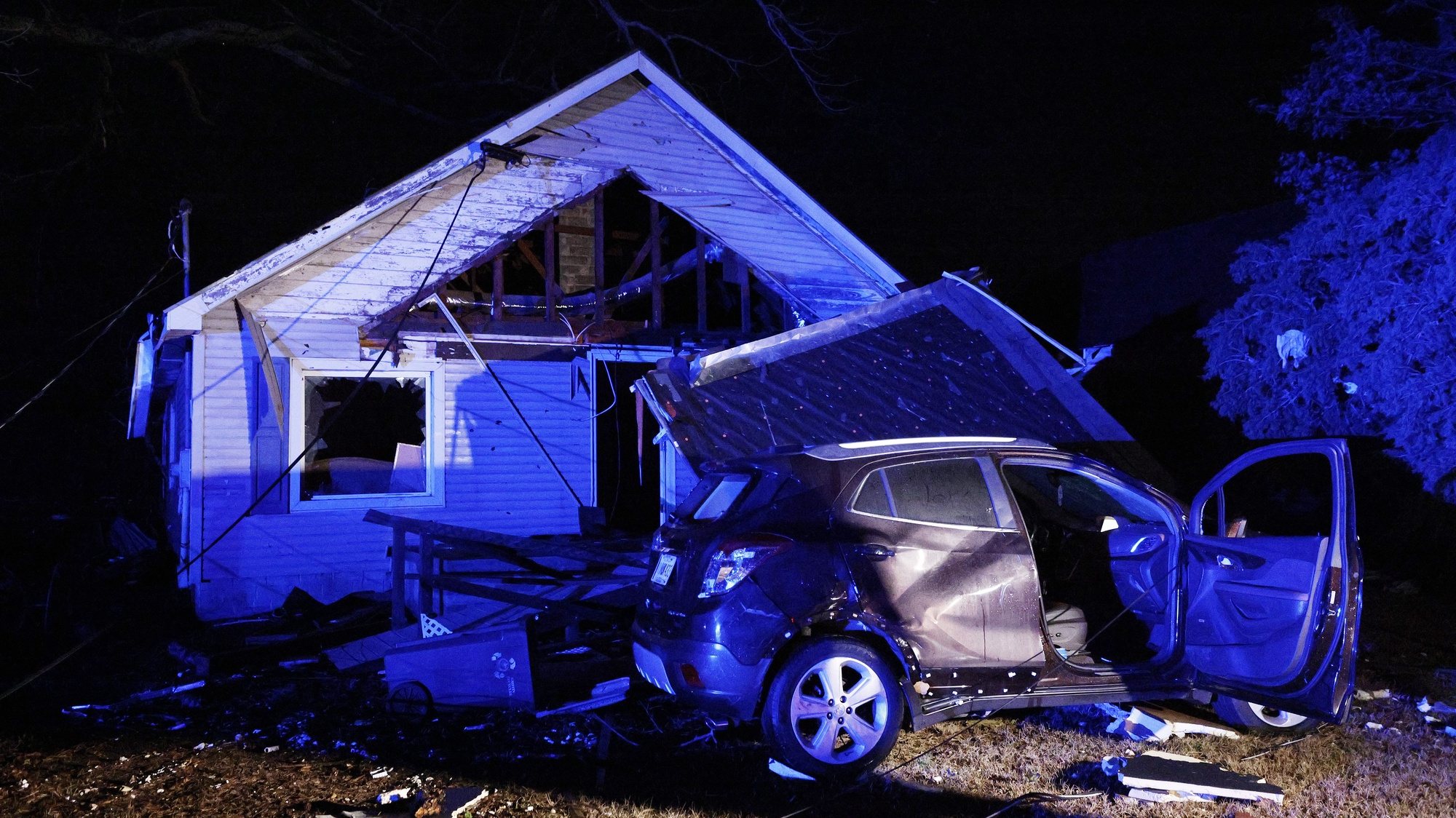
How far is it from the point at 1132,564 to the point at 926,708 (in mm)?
1952

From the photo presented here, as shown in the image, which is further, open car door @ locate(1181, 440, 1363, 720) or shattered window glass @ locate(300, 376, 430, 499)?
shattered window glass @ locate(300, 376, 430, 499)

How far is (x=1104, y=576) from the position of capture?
6168 mm

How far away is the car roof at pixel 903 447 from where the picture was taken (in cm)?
512

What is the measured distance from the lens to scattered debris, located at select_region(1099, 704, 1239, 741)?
5301 mm

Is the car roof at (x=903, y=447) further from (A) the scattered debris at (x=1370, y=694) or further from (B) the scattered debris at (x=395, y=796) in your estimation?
(A) the scattered debris at (x=1370, y=694)

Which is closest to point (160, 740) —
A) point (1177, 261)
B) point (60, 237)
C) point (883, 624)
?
point (883, 624)

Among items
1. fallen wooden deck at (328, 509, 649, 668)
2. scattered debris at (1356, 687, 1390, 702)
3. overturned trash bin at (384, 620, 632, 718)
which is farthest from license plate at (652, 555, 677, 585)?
scattered debris at (1356, 687, 1390, 702)

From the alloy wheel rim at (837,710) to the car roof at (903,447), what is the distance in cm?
108

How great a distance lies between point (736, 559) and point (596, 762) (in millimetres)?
1415

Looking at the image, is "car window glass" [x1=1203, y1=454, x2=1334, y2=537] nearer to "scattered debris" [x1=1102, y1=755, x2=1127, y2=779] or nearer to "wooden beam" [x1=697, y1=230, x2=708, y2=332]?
"wooden beam" [x1=697, y1=230, x2=708, y2=332]

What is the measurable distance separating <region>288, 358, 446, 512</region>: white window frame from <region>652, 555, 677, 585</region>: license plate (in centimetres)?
555

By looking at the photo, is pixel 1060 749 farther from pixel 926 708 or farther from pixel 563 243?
pixel 563 243

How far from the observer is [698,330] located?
1110 centimetres

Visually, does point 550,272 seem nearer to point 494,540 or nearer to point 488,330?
point 488,330
